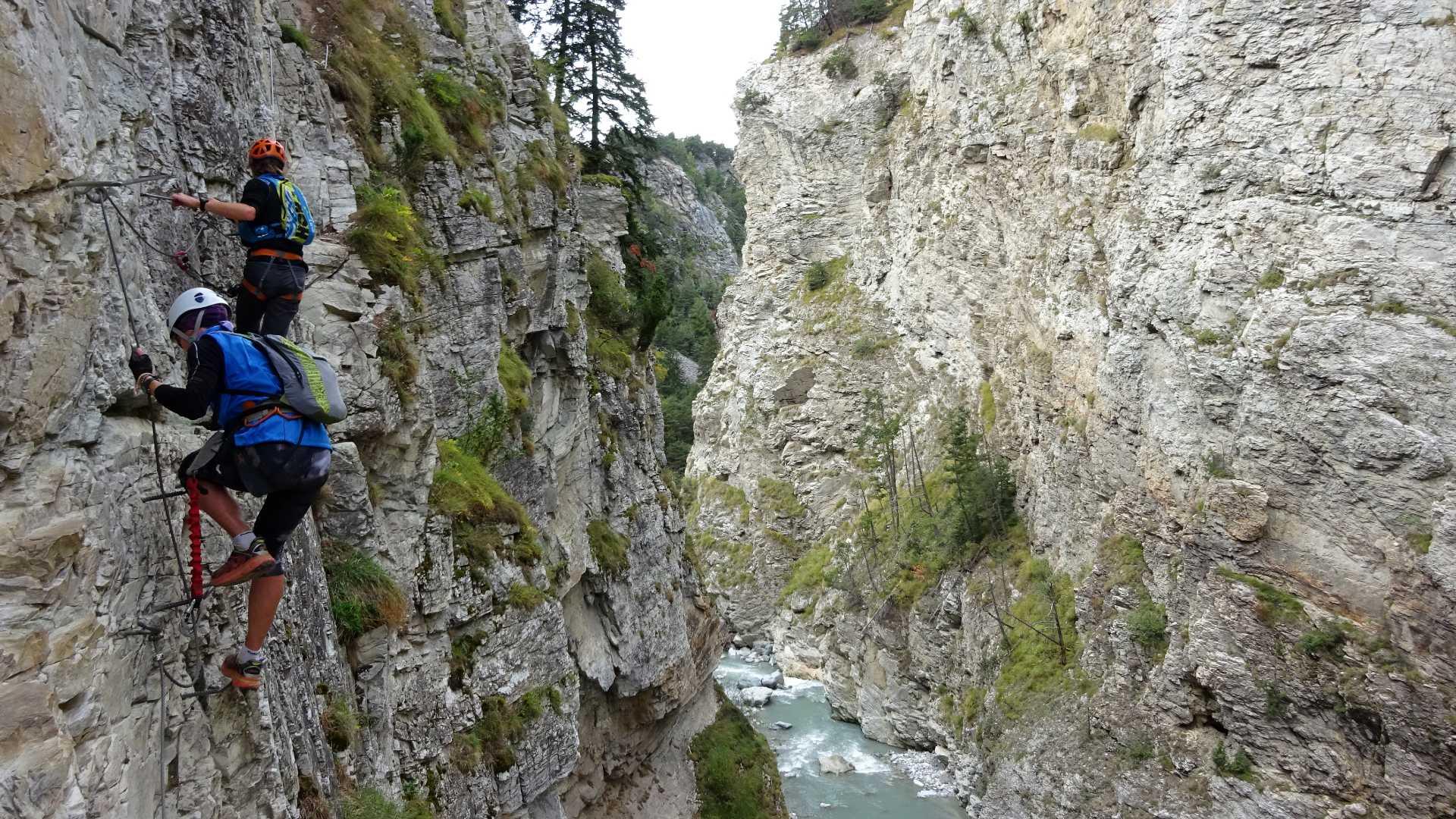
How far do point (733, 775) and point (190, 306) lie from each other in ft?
63.0

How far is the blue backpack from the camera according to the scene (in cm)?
597

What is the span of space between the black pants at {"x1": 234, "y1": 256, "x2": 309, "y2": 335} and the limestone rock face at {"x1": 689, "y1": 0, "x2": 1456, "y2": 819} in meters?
22.8

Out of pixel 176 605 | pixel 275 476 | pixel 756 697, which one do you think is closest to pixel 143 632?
pixel 176 605

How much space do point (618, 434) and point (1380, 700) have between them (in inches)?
724

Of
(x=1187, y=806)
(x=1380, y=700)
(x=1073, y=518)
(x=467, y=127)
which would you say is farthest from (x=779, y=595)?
(x=467, y=127)

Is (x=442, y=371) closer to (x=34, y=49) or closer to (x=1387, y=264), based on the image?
(x=34, y=49)

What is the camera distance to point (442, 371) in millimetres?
12016

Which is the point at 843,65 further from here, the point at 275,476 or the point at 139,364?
the point at 139,364

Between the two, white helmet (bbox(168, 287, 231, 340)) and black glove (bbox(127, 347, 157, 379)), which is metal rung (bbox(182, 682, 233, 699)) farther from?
white helmet (bbox(168, 287, 231, 340))

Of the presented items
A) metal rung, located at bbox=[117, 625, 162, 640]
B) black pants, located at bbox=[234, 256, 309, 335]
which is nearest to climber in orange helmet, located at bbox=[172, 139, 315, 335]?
black pants, located at bbox=[234, 256, 309, 335]

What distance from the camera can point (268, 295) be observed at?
6.06 metres

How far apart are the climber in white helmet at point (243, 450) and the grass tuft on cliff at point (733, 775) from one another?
17.4 meters

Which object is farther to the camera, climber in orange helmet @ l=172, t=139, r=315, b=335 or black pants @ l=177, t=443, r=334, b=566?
climber in orange helmet @ l=172, t=139, r=315, b=335

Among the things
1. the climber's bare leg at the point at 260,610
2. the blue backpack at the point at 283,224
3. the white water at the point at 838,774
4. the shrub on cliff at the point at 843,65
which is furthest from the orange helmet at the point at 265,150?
the shrub on cliff at the point at 843,65
